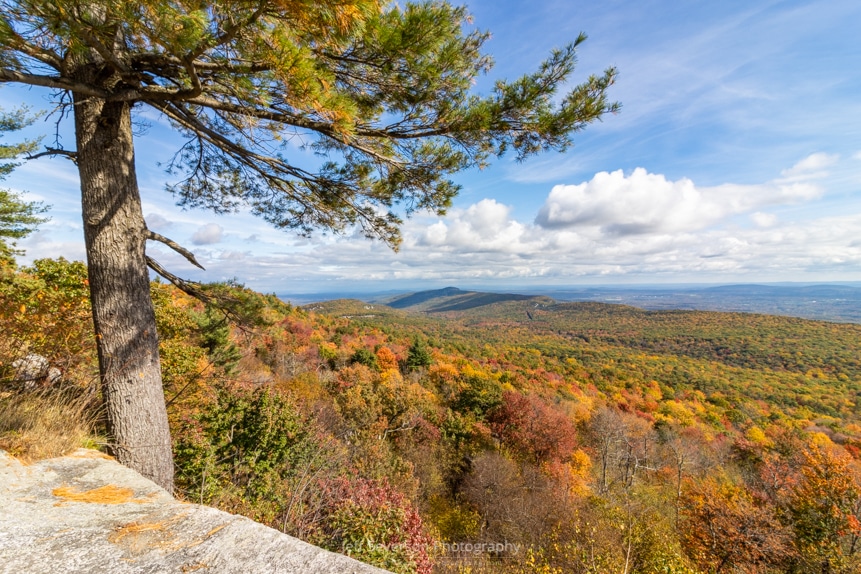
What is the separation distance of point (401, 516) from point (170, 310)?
6.37 m

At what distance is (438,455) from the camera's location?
17062 mm

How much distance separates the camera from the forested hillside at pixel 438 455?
4.91m

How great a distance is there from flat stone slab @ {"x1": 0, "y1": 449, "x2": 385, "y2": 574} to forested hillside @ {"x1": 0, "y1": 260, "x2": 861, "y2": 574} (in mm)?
836

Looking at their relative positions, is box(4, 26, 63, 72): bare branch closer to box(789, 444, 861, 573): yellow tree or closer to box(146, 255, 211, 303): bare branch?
box(146, 255, 211, 303): bare branch

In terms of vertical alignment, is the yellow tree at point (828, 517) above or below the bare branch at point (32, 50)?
below

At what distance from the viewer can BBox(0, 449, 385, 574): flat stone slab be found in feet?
4.95

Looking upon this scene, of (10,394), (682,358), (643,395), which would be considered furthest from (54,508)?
(682,358)

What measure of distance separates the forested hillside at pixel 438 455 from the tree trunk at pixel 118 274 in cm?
37

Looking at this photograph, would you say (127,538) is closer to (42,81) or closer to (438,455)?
(42,81)

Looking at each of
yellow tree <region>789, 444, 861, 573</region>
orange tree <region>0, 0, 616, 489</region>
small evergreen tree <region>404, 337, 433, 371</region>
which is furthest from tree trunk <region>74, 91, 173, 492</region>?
small evergreen tree <region>404, 337, 433, 371</region>

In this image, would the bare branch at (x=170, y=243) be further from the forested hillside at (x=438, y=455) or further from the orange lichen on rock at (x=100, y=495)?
the orange lichen on rock at (x=100, y=495)

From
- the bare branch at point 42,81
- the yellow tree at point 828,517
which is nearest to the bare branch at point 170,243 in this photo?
the bare branch at point 42,81

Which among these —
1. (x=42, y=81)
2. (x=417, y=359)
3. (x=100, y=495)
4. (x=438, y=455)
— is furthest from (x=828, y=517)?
(x=417, y=359)

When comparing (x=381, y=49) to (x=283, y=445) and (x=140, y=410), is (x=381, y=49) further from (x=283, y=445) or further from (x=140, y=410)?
(x=283, y=445)
